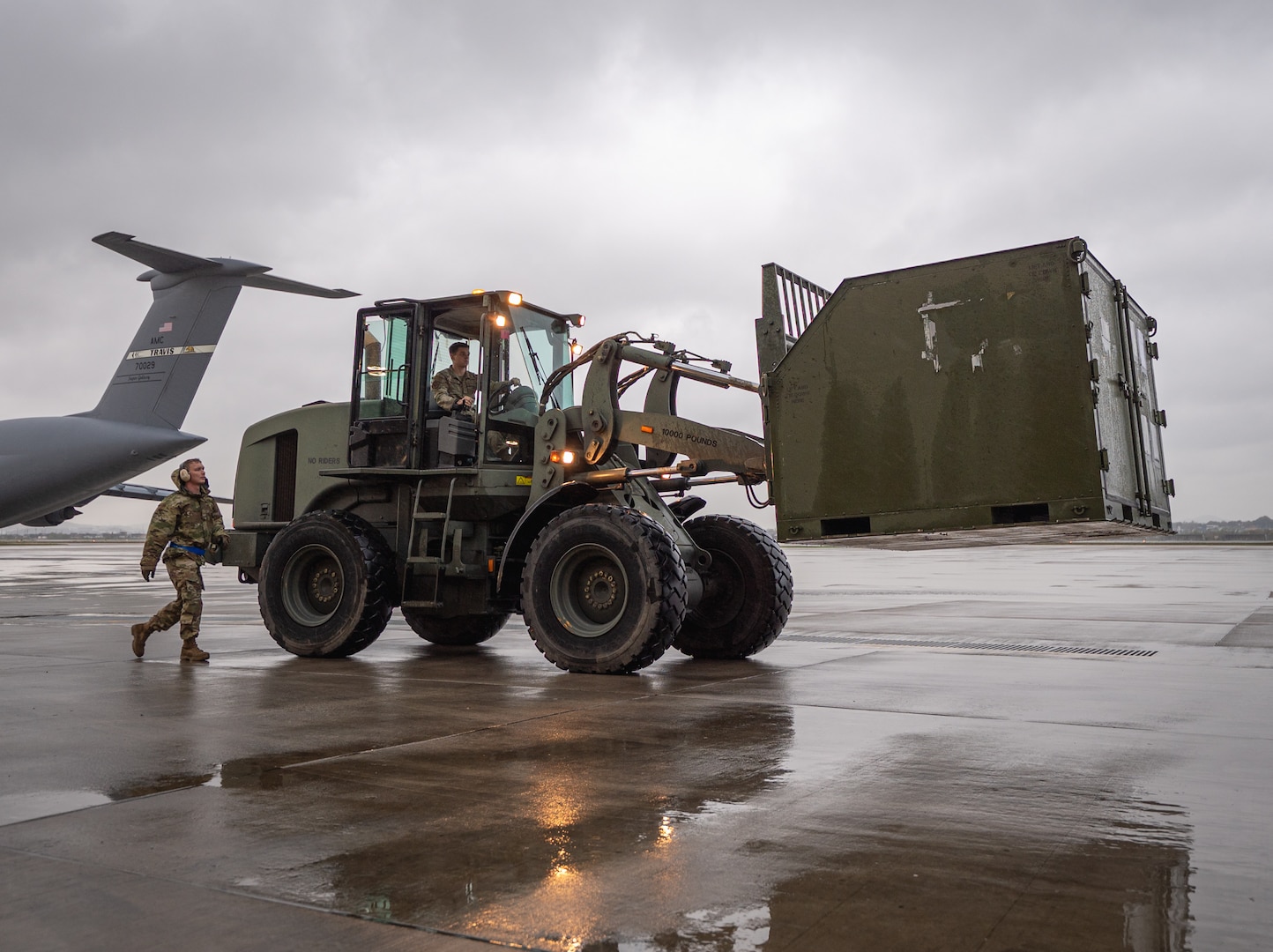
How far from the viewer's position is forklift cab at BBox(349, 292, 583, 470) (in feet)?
29.3

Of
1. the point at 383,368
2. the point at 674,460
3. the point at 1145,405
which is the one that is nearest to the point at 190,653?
the point at 383,368

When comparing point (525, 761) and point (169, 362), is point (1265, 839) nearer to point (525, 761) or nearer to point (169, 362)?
point (525, 761)

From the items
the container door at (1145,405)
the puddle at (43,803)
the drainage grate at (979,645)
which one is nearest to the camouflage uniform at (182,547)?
the puddle at (43,803)

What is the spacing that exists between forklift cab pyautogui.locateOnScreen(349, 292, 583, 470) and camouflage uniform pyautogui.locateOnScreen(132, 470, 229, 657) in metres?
1.42

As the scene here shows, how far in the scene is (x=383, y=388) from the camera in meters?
9.41

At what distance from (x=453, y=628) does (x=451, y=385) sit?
2.76 meters

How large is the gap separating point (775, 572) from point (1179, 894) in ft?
19.8

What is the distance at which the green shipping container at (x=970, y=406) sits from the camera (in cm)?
634

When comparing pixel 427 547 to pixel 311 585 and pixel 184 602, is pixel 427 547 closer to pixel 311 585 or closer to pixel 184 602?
pixel 311 585

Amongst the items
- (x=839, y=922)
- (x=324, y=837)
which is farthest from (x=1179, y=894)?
(x=324, y=837)

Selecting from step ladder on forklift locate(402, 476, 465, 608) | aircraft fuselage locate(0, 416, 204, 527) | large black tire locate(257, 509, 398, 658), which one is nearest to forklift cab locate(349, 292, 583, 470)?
step ladder on forklift locate(402, 476, 465, 608)

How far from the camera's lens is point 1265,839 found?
10.3 feet

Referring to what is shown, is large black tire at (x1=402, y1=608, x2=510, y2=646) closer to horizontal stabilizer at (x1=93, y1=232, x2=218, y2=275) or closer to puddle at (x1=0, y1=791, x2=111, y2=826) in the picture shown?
puddle at (x1=0, y1=791, x2=111, y2=826)

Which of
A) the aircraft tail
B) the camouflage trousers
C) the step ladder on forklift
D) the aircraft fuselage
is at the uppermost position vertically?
the aircraft tail
